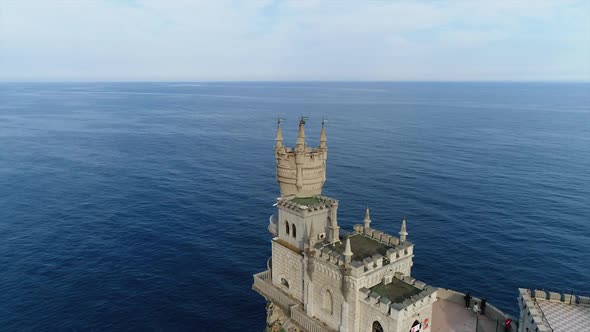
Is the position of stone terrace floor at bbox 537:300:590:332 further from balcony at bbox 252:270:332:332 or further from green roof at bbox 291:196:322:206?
green roof at bbox 291:196:322:206

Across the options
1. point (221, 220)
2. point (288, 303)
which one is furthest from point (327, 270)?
point (221, 220)

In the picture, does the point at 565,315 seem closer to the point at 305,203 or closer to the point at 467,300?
the point at 467,300

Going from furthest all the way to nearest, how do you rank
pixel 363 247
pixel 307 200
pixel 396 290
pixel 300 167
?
pixel 307 200, pixel 300 167, pixel 363 247, pixel 396 290

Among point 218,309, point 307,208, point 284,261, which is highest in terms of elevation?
point 307,208

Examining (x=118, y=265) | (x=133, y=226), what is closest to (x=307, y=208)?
(x=118, y=265)

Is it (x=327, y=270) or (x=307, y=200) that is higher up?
(x=307, y=200)

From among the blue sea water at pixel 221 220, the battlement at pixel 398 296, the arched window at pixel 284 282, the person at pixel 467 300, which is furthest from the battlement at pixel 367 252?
the blue sea water at pixel 221 220

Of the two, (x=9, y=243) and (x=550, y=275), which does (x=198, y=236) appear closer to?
(x=9, y=243)
